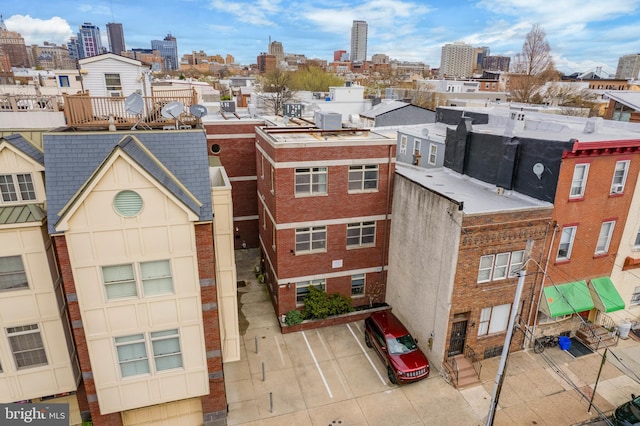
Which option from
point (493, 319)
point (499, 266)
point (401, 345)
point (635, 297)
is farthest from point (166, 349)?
point (635, 297)

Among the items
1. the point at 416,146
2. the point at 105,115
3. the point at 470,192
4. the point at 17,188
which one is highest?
the point at 105,115

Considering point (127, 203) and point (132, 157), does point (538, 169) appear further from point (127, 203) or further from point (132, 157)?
point (127, 203)

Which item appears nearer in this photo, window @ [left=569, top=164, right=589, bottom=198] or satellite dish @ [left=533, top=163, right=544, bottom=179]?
window @ [left=569, top=164, right=589, bottom=198]

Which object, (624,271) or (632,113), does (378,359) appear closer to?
(624,271)

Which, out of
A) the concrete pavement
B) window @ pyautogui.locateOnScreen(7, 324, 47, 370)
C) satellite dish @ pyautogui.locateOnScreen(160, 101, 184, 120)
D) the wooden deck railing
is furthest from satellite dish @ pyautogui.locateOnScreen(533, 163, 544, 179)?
window @ pyautogui.locateOnScreen(7, 324, 47, 370)

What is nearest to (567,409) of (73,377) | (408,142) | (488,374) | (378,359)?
(488,374)

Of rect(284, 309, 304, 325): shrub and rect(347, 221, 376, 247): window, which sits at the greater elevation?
rect(347, 221, 376, 247): window

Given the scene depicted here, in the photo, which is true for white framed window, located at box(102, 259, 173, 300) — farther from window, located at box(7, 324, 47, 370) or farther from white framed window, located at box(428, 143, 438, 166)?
white framed window, located at box(428, 143, 438, 166)
